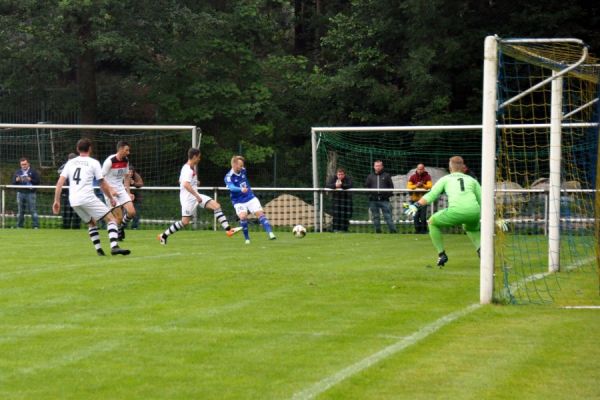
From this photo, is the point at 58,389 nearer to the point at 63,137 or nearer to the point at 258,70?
the point at 63,137

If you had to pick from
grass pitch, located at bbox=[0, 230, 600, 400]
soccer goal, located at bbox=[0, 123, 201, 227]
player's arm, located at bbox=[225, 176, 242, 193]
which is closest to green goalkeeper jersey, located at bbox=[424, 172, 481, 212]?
grass pitch, located at bbox=[0, 230, 600, 400]

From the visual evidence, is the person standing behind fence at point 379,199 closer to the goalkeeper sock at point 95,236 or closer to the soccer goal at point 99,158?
the soccer goal at point 99,158

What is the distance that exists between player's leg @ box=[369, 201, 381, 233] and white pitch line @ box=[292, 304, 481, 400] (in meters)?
16.8

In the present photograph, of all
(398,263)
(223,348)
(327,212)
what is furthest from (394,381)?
(327,212)

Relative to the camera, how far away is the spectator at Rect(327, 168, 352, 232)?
28.9 meters

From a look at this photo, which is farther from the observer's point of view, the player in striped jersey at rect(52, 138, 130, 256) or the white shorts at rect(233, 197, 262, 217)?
the white shorts at rect(233, 197, 262, 217)

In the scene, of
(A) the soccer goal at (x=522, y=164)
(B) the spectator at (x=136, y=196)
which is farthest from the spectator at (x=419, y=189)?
(B) the spectator at (x=136, y=196)

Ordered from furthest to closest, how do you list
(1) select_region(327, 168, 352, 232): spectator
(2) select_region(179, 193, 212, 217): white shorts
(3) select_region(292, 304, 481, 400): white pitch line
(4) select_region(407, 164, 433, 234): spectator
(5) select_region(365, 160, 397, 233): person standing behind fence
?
(1) select_region(327, 168, 352, 232): spectator < (5) select_region(365, 160, 397, 233): person standing behind fence < (4) select_region(407, 164, 433, 234): spectator < (2) select_region(179, 193, 212, 217): white shorts < (3) select_region(292, 304, 481, 400): white pitch line

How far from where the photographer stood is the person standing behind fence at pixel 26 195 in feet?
97.7

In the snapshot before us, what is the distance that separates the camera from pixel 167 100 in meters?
44.2

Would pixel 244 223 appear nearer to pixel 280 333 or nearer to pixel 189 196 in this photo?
pixel 189 196

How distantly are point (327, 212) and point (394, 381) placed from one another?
21.4 metres

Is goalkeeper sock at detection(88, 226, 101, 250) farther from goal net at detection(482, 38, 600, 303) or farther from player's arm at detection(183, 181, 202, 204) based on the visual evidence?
goal net at detection(482, 38, 600, 303)

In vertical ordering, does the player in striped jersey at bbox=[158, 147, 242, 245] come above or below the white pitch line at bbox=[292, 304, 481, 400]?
above
